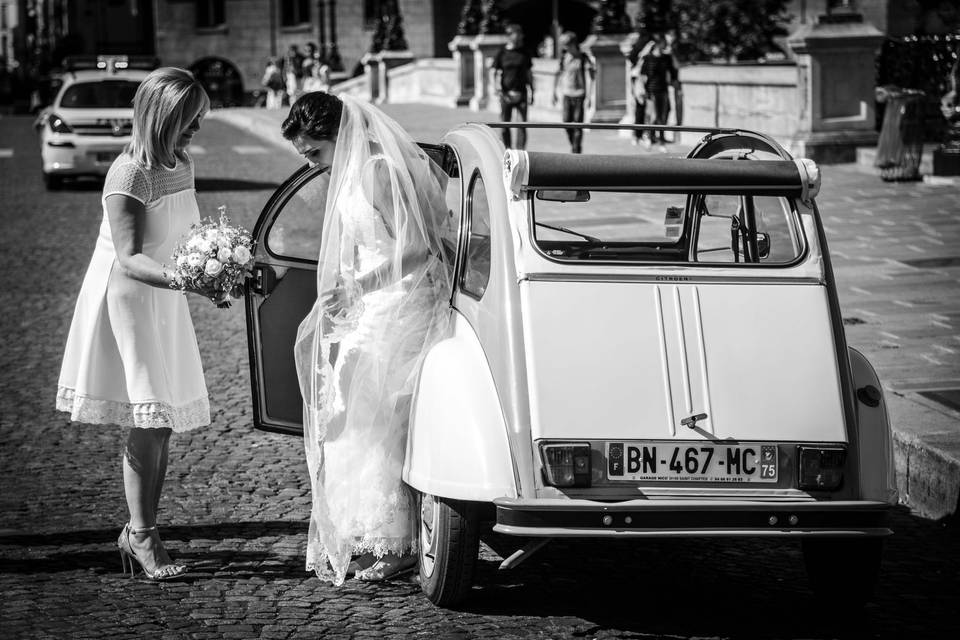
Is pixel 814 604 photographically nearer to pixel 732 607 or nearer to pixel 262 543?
pixel 732 607

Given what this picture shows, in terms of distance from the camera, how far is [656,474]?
4516mm

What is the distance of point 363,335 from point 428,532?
29.2 inches

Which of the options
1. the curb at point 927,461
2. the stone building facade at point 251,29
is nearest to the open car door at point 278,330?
the curb at point 927,461

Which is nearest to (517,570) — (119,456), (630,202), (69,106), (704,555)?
(704,555)

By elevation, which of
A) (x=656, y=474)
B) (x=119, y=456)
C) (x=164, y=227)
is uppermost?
(x=164, y=227)

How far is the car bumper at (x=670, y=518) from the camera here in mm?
4398

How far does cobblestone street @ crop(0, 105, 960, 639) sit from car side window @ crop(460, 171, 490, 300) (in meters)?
1.09

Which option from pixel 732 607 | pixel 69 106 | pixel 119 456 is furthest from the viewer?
pixel 69 106

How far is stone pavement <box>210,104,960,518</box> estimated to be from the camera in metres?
6.27

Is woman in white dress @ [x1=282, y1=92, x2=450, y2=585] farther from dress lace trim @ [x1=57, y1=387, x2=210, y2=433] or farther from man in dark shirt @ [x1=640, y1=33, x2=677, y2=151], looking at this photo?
man in dark shirt @ [x1=640, y1=33, x2=677, y2=151]

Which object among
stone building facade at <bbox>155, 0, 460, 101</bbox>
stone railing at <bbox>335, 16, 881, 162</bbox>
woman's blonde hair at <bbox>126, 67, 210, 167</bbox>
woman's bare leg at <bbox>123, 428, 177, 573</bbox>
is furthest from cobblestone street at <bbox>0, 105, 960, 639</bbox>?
stone building facade at <bbox>155, 0, 460, 101</bbox>

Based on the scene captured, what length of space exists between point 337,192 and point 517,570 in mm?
1560

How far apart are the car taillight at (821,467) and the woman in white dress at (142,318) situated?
7.21 feet

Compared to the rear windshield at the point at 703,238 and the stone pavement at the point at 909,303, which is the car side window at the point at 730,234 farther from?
the stone pavement at the point at 909,303
